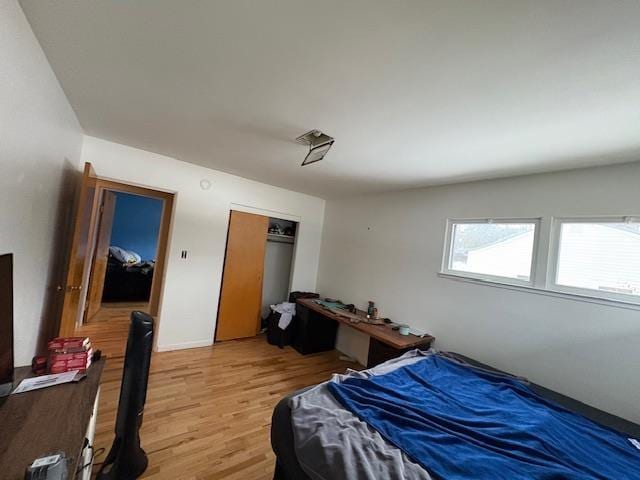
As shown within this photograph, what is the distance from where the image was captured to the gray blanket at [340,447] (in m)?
1.14

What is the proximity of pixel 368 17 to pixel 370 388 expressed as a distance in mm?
2003

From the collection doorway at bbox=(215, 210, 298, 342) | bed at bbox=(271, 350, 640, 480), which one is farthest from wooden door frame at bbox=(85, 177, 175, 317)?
bed at bbox=(271, 350, 640, 480)

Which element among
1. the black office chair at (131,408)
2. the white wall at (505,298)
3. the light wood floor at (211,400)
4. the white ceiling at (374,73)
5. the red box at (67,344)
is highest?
the white ceiling at (374,73)

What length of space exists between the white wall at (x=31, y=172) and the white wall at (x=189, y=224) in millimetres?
635

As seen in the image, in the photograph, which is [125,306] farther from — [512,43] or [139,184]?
[512,43]

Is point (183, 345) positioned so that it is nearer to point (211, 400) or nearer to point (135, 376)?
point (211, 400)

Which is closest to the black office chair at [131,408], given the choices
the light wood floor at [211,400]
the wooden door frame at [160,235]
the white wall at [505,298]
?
the light wood floor at [211,400]

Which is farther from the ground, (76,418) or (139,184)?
(139,184)

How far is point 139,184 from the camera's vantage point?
9.93 feet

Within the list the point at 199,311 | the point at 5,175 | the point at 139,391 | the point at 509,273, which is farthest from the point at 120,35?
the point at 509,273

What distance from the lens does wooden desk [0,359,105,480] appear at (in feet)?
2.90

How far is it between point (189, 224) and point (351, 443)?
304cm

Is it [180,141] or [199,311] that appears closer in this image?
[180,141]

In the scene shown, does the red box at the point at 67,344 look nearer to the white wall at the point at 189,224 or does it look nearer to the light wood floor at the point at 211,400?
the light wood floor at the point at 211,400
